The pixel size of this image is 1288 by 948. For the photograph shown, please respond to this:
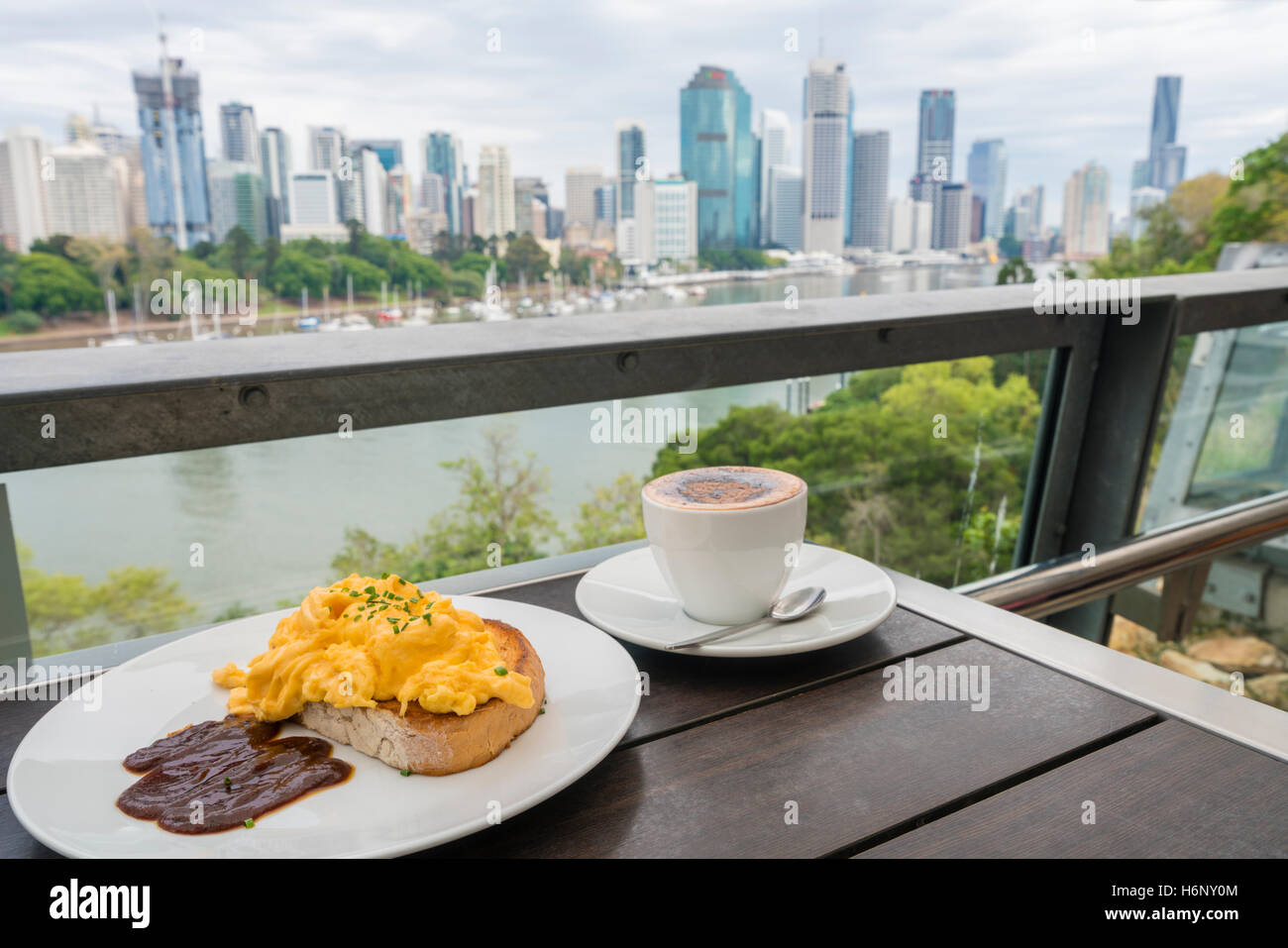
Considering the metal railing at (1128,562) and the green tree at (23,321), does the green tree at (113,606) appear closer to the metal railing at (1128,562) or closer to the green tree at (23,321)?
the metal railing at (1128,562)

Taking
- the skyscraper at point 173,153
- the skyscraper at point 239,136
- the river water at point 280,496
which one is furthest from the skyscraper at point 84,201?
the river water at point 280,496

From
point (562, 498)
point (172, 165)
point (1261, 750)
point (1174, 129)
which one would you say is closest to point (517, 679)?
point (1261, 750)

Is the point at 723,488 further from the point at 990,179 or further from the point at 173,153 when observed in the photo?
the point at 173,153

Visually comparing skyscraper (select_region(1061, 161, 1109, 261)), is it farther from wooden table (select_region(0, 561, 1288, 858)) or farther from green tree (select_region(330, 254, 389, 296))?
wooden table (select_region(0, 561, 1288, 858))

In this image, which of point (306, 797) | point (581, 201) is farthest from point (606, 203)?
point (306, 797)

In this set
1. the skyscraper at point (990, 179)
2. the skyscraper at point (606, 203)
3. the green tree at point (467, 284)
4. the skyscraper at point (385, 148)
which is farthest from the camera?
the skyscraper at point (385, 148)
